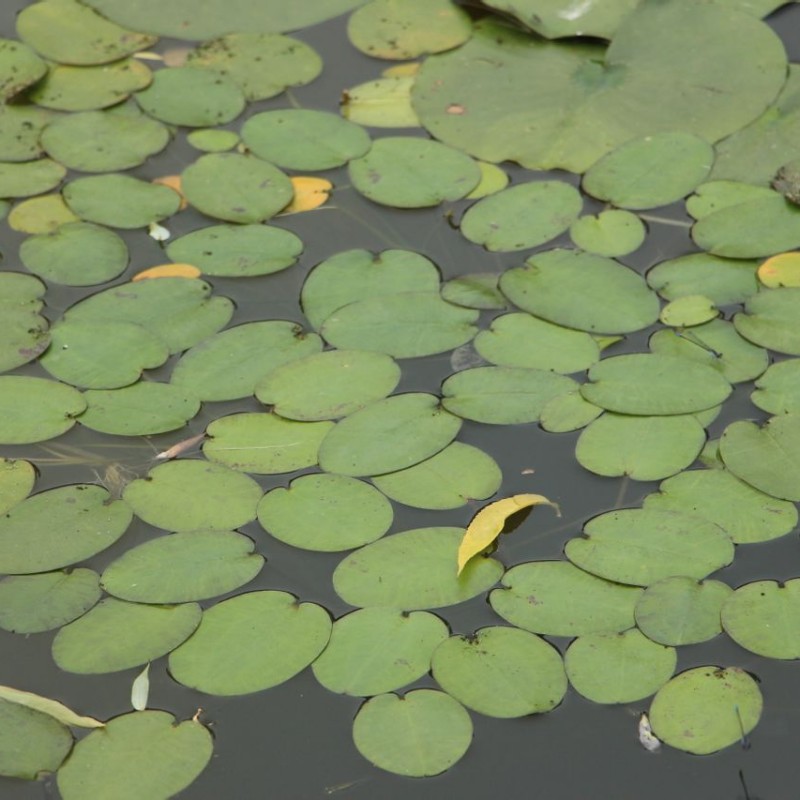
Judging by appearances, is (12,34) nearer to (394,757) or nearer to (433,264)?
(433,264)

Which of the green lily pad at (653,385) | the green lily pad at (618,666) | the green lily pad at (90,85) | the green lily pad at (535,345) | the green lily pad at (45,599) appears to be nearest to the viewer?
the green lily pad at (618,666)

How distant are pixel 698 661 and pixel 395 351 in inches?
36.5

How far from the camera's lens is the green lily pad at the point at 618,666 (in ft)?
7.22

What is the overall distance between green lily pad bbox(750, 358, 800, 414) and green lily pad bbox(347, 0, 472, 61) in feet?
4.50

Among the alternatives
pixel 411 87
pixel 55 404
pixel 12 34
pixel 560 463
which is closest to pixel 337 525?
pixel 560 463

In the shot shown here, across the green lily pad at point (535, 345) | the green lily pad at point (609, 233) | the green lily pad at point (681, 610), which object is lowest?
the green lily pad at point (681, 610)

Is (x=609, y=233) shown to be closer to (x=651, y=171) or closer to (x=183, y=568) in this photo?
(x=651, y=171)

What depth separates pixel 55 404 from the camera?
2705 millimetres

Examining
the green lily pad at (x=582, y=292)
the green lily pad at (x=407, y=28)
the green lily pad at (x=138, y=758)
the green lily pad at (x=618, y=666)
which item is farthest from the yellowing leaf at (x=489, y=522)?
the green lily pad at (x=407, y=28)

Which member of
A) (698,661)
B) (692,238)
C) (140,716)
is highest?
(692,238)

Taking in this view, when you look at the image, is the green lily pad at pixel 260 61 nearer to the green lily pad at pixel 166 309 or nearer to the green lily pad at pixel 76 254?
the green lily pad at pixel 76 254

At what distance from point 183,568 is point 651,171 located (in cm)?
152

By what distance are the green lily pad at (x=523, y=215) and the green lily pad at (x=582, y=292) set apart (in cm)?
8

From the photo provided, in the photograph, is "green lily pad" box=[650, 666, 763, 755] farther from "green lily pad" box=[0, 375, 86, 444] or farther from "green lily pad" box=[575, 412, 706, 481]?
"green lily pad" box=[0, 375, 86, 444]
